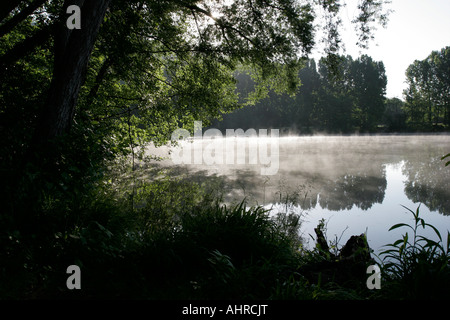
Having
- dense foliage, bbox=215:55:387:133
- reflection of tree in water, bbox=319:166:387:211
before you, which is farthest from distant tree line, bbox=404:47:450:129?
reflection of tree in water, bbox=319:166:387:211

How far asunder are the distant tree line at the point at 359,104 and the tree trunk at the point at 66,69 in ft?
145

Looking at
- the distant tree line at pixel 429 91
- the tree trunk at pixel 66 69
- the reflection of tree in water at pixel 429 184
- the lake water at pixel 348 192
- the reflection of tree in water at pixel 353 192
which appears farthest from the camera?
the distant tree line at pixel 429 91

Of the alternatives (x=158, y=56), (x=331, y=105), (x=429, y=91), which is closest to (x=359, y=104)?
(x=331, y=105)

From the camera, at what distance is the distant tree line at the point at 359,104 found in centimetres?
5150

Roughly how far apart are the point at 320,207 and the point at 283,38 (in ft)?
18.2

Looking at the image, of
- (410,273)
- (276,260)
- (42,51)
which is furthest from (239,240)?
(42,51)

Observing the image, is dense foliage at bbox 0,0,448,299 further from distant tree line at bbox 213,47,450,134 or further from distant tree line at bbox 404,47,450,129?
distant tree line at bbox 404,47,450,129

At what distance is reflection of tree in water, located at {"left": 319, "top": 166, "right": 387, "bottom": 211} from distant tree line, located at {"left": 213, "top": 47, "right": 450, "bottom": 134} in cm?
3715

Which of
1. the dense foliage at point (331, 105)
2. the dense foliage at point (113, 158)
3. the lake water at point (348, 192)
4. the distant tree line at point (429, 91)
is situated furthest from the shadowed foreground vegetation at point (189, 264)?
the distant tree line at point (429, 91)

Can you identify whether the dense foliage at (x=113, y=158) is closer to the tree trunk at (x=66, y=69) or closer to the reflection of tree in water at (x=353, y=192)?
the tree trunk at (x=66, y=69)

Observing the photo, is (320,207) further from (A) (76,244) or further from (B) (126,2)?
(B) (126,2)

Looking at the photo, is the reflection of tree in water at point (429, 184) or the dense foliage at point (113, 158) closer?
the dense foliage at point (113, 158)

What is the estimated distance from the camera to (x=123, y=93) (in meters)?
8.65

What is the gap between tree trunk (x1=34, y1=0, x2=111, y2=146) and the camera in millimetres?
3732
